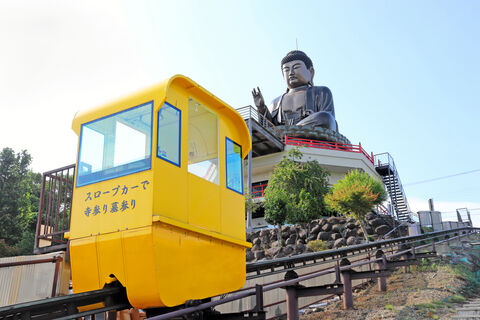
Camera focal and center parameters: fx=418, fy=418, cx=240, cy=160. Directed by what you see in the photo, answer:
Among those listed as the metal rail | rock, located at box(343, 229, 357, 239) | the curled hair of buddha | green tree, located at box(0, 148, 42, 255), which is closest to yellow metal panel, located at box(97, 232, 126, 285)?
the metal rail

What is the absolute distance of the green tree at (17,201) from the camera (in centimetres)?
2931

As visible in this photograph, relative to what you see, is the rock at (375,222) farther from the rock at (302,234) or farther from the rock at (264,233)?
the rock at (264,233)

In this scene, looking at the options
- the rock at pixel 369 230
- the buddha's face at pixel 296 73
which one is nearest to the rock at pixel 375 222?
the rock at pixel 369 230

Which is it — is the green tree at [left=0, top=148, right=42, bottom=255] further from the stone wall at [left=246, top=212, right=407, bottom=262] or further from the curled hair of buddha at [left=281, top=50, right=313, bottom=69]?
the curled hair of buddha at [left=281, top=50, right=313, bottom=69]

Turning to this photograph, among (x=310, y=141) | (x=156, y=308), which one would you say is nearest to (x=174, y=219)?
(x=156, y=308)

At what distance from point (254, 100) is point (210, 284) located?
2711 cm

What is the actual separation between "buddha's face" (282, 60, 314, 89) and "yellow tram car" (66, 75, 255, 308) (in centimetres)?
3134

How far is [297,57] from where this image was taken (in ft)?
120

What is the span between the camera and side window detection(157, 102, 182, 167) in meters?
4.96

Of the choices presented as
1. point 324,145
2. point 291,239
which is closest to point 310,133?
point 324,145

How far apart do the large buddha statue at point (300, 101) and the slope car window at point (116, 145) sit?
26.5m

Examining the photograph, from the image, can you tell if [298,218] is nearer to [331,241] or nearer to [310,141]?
[331,241]

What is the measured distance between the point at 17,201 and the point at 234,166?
96.0 feet

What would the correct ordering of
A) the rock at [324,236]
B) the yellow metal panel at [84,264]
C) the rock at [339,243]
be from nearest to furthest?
the yellow metal panel at [84,264], the rock at [339,243], the rock at [324,236]
